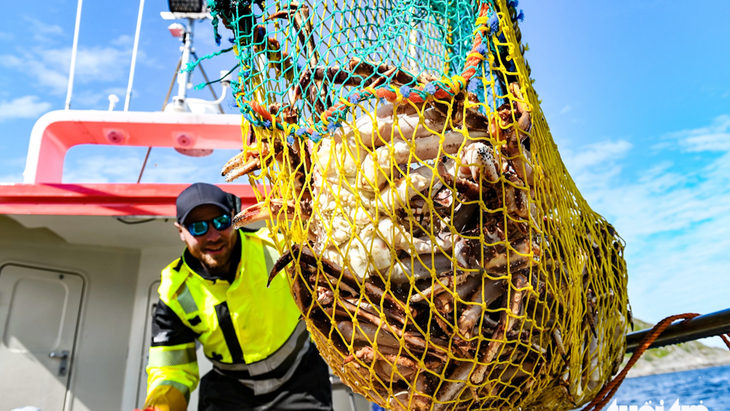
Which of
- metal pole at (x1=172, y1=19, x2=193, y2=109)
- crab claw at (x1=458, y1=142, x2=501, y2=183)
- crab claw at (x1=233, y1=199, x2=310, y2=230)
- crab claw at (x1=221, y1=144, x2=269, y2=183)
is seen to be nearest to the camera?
crab claw at (x1=458, y1=142, x2=501, y2=183)

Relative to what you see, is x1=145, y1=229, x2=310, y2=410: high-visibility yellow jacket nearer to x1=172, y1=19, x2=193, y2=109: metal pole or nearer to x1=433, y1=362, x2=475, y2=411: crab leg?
x1=433, y1=362, x2=475, y2=411: crab leg

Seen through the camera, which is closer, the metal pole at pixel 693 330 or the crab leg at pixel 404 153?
the crab leg at pixel 404 153

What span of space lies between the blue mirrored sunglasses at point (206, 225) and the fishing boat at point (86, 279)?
0.77m

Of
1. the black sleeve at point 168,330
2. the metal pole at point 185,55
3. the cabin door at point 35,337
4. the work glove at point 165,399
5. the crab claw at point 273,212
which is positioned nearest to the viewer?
the crab claw at point 273,212

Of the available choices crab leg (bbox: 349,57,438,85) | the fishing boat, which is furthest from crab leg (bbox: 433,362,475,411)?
the fishing boat

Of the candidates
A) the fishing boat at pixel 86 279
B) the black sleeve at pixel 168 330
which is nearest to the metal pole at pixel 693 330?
the black sleeve at pixel 168 330

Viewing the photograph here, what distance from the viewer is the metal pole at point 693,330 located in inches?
45.1

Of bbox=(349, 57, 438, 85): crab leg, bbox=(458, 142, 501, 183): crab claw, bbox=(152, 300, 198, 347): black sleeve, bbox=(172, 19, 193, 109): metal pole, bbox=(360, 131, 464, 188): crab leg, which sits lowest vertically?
bbox=(152, 300, 198, 347): black sleeve

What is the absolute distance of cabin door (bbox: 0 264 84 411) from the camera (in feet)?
11.8

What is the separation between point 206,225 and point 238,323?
0.55 meters

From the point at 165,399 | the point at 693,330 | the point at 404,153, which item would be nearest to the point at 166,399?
the point at 165,399

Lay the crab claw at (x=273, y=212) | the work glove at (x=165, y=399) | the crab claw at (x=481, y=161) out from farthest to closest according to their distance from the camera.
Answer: the work glove at (x=165, y=399)
the crab claw at (x=273, y=212)
the crab claw at (x=481, y=161)

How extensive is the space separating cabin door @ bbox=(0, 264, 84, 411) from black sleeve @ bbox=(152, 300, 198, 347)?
6.56ft

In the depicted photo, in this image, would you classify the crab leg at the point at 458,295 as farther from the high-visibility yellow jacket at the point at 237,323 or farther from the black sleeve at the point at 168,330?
the black sleeve at the point at 168,330
